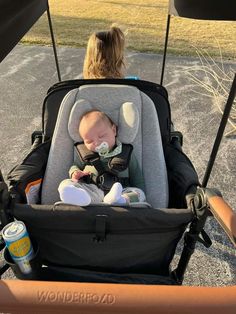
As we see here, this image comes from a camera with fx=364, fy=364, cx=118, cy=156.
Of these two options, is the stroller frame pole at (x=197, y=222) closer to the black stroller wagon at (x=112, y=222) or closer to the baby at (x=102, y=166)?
the black stroller wagon at (x=112, y=222)

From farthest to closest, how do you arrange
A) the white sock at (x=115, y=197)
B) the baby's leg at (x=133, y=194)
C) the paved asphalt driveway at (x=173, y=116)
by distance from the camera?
1. the paved asphalt driveway at (x=173, y=116)
2. the baby's leg at (x=133, y=194)
3. the white sock at (x=115, y=197)

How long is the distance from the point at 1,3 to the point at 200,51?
174 inches

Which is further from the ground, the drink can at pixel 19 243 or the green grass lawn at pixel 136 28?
the drink can at pixel 19 243

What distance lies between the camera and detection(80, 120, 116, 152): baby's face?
1650mm

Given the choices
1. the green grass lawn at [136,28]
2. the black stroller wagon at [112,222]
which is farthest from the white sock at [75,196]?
the green grass lawn at [136,28]

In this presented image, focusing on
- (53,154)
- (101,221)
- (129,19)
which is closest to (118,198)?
(101,221)

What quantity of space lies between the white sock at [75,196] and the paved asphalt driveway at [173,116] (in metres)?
0.97

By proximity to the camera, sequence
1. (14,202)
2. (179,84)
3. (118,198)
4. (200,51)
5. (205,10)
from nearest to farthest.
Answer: (14,202)
(118,198)
(205,10)
(179,84)
(200,51)

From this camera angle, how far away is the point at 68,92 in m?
1.82

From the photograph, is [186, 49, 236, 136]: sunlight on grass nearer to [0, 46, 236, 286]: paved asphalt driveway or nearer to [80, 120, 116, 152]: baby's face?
[0, 46, 236, 286]: paved asphalt driveway

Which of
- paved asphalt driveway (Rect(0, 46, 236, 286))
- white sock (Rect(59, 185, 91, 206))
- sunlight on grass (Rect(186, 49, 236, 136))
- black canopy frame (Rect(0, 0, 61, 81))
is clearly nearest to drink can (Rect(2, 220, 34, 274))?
white sock (Rect(59, 185, 91, 206))

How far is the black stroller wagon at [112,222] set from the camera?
0.79 meters

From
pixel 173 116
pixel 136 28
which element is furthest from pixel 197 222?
pixel 136 28

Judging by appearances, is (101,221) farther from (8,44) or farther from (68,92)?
(68,92)
